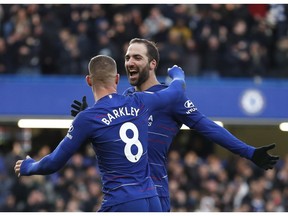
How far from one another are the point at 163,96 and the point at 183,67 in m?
12.4

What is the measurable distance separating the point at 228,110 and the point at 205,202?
221 centimetres

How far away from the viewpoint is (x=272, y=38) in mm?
19969

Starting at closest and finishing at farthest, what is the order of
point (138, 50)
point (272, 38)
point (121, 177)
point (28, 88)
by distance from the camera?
point (121, 177) < point (138, 50) < point (28, 88) < point (272, 38)

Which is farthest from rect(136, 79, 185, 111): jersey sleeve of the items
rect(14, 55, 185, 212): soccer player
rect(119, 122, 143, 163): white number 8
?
rect(119, 122, 143, 163): white number 8

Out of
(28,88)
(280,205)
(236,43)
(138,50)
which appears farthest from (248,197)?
(138,50)

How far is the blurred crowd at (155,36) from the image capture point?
18.8 metres

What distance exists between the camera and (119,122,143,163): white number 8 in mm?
6484

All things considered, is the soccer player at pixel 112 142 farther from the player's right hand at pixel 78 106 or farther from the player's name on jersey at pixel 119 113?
the player's right hand at pixel 78 106

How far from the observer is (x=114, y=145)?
6500 millimetres

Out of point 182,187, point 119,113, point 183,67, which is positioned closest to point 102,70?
point 119,113

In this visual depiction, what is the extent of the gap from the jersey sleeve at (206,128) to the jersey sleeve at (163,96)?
0.38 metres

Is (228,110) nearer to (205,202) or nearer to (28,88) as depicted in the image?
(205,202)

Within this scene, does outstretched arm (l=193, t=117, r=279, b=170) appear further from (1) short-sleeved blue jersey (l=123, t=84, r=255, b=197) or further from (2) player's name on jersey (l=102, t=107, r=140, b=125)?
(2) player's name on jersey (l=102, t=107, r=140, b=125)

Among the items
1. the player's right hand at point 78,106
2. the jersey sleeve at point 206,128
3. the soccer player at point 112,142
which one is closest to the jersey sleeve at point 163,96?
the soccer player at point 112,142
